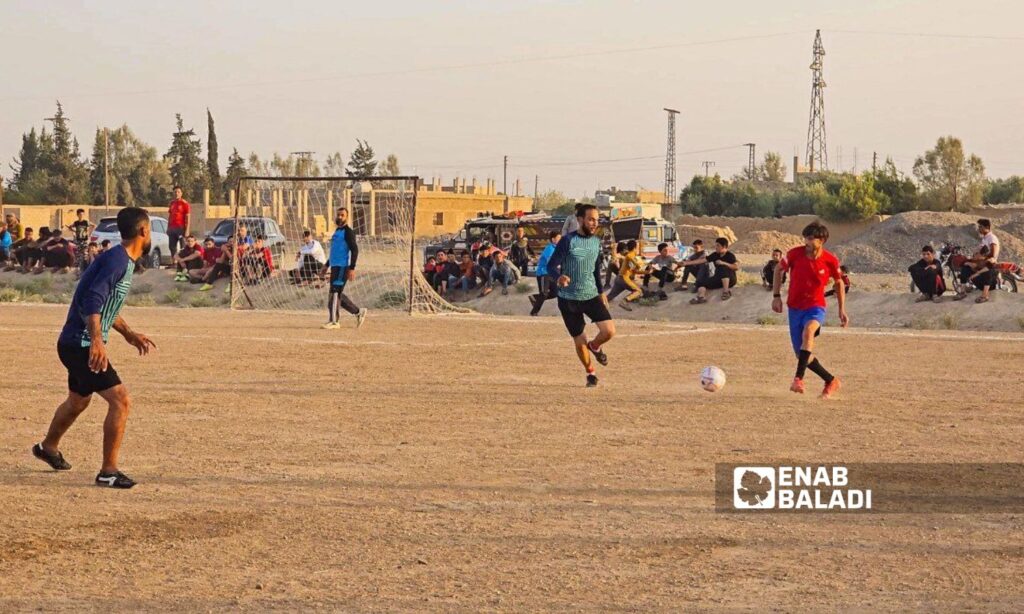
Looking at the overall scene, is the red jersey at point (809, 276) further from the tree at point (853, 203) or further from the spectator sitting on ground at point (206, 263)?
the tree at point (853, 203)

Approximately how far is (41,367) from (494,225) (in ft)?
78.6

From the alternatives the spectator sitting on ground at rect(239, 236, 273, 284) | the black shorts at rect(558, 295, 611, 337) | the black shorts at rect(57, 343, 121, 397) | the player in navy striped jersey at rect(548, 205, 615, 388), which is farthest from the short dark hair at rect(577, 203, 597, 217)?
the spectator sitting on ground at rect(239, 236, 273, 284)

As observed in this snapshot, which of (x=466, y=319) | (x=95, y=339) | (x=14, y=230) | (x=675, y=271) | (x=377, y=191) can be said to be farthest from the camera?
(x=14, y=230)

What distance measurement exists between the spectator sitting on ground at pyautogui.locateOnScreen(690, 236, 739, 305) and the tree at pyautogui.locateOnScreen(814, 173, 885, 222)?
38.7m

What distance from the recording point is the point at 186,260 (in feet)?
110

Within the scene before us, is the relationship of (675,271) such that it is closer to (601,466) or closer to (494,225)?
(494,225)

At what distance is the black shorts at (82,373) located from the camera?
868 cm

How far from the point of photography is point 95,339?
334 inches

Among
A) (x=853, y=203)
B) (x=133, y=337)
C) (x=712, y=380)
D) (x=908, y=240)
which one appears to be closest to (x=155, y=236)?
(x=712, y=380)

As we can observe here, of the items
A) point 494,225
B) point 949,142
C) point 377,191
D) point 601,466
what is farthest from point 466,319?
point 949,142

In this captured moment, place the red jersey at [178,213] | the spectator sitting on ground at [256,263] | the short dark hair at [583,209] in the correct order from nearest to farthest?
the short dark hair at [583,209] → the spectator sitting on ground at [256,263] → the red jersey at [178,213]

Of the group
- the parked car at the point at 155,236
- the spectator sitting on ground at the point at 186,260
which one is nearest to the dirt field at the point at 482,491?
the spectator sitting on ground at the point at 186,260

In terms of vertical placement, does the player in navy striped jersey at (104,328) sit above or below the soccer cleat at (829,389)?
above

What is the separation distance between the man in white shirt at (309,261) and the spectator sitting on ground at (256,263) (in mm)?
613
